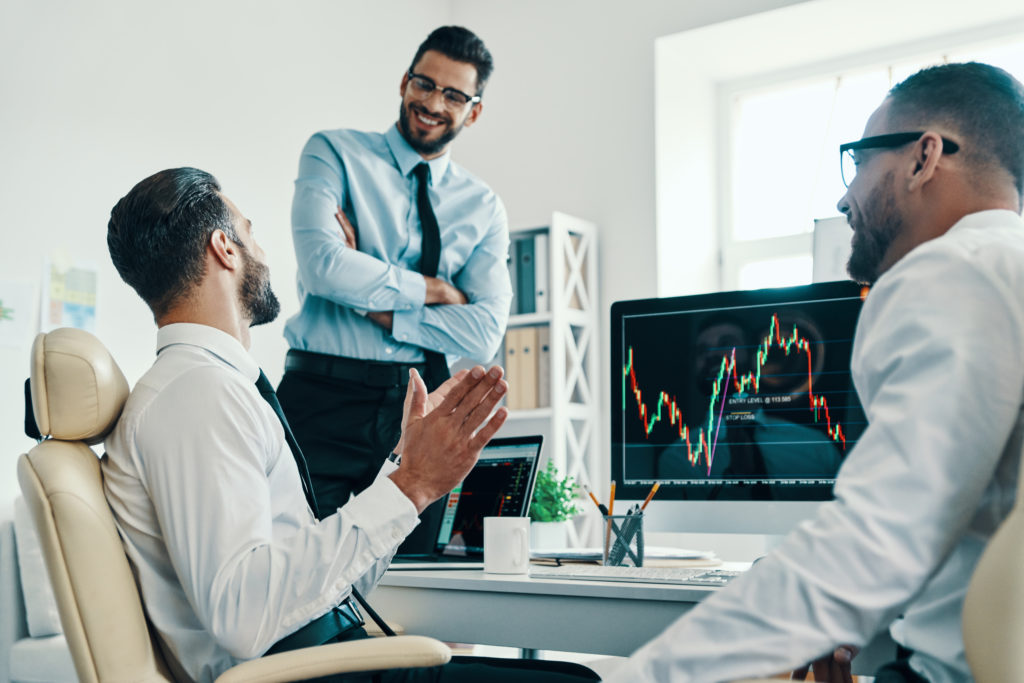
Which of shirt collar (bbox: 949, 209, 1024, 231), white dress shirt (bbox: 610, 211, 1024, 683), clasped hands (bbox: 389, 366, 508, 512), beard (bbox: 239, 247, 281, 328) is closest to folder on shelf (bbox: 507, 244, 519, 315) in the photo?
beard (bbox: 239, 247, 281, 328)

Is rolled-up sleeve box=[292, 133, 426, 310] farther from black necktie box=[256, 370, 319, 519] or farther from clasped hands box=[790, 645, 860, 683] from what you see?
clasped hands box=[790, 645, 860, 683]

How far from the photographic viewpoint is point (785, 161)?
15.1 ft

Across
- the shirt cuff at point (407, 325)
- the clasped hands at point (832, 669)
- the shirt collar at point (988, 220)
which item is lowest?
the clasped hands at point (832, 669)

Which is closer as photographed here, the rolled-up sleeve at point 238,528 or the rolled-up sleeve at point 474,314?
the rolled-up sleeve at point 238,528

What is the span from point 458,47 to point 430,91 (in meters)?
0.15

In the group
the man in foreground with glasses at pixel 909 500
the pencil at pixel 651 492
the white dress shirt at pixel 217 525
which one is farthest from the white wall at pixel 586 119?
the man in foreground with glasses at pixel 909 500

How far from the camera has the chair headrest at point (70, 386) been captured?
4.04 feet

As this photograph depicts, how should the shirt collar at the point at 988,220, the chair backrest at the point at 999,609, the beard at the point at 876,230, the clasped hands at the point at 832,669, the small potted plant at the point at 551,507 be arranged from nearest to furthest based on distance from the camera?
the chair backrest at the point at 999,609 < the shirt collar at the point at 988,220 < the beard at the point at 876,230 < the clasped hands at the point at 832,669 < the small potted plant at the point at 551,507

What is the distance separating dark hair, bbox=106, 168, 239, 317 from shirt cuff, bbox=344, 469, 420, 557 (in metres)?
0.46

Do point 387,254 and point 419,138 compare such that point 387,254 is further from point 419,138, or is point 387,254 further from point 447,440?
point 447,440

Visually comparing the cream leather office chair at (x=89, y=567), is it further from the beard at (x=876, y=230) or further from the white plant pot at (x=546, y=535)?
the white plant pot at (x=546, y=535)

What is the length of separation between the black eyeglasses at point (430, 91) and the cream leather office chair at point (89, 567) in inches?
64.9

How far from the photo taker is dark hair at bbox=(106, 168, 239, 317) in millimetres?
1488

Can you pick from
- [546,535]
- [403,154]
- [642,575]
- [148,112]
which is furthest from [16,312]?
[642,575]
